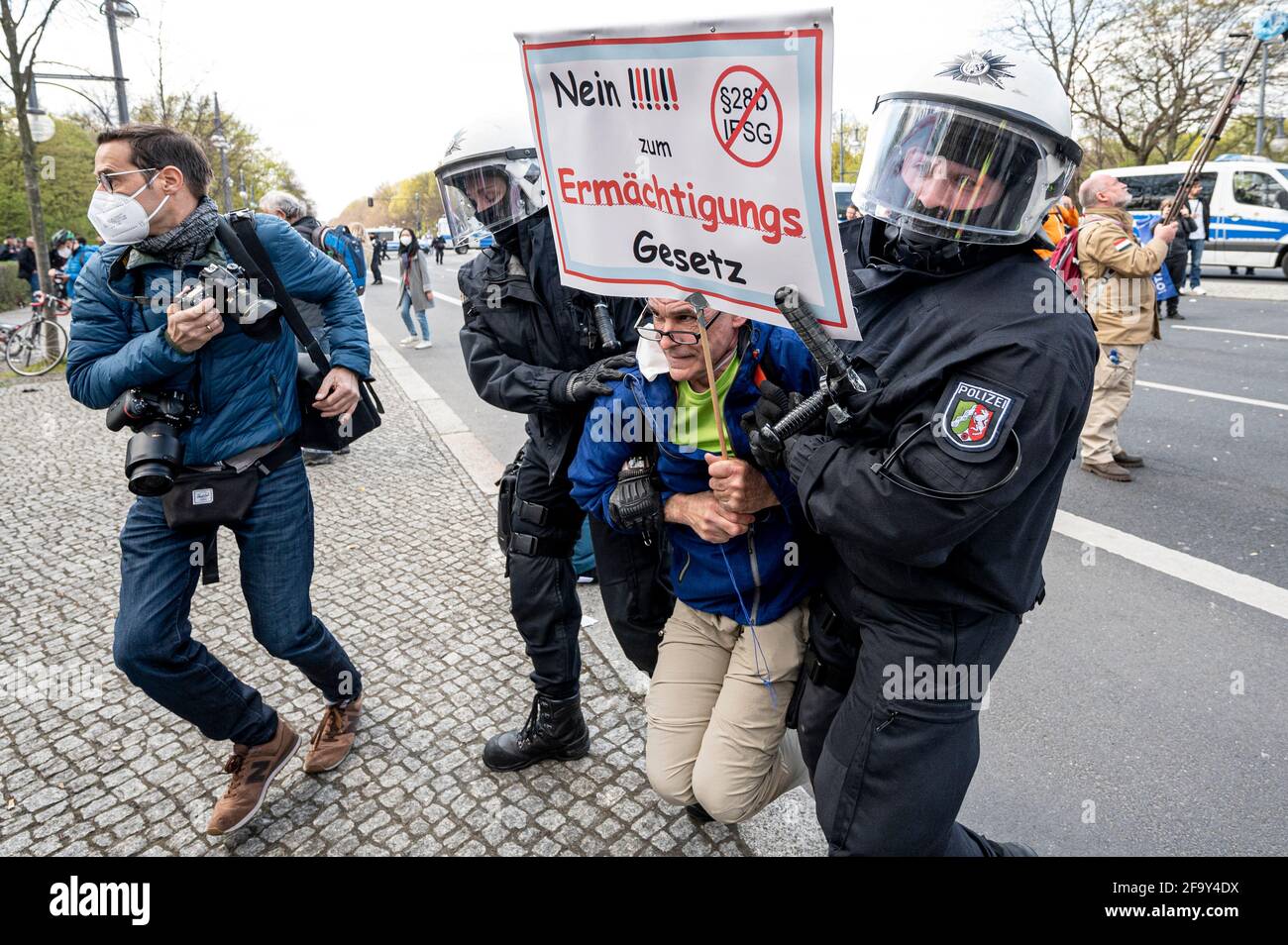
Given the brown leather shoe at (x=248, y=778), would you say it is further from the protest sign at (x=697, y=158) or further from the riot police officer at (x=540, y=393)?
the protest sign at (x=697, y=158)

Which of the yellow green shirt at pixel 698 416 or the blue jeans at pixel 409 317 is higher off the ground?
the yellow green shirt at pixel 698 416

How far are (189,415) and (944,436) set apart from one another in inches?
82.3

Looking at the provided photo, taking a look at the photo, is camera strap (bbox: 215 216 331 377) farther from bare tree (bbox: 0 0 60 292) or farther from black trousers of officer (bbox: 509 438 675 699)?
bare tree (bbox: 0 0 60 292)

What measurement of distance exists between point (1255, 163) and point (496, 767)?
2068 cm

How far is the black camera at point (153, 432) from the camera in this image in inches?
92.2

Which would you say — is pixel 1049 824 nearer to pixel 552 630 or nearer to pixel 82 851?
pixel 552 630

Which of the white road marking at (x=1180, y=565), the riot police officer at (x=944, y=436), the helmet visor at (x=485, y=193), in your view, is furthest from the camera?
the white road marking at (x=1180, y=565)

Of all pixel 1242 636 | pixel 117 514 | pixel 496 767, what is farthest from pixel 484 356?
pixel 117 514

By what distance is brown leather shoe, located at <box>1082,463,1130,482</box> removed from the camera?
18.3ft

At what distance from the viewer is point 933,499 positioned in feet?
5.20

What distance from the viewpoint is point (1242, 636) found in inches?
139

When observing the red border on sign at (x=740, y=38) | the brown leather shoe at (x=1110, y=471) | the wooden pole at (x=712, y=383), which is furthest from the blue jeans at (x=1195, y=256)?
the red border on sign at (x=740, y=38)

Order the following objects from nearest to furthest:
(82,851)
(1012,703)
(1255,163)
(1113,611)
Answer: (82,851), (1012,703), (1113,611), (1255,163)

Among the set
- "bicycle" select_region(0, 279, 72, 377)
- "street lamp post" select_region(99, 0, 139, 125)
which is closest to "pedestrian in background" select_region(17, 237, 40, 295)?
"street lamp post" select_region(99, 0, 139, 125)
